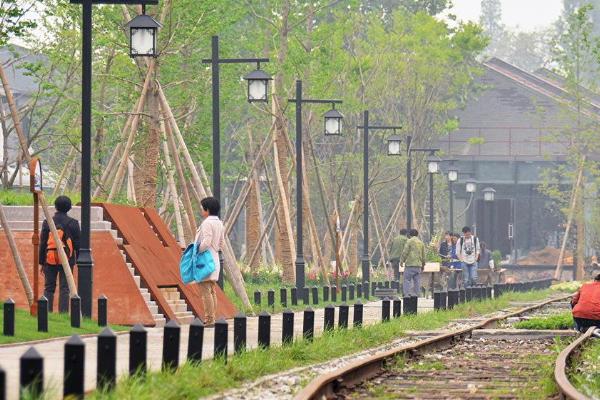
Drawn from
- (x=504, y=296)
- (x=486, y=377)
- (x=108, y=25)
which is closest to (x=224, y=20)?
(x=108, y=25)

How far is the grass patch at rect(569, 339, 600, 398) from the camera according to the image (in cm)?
1578

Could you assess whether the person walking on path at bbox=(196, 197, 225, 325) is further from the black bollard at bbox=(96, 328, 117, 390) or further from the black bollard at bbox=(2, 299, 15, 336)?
the black bollard at bbox=(96, 328, 117, 390)

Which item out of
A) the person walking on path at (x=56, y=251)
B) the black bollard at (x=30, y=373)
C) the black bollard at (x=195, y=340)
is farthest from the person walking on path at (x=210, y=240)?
the black bollard at (x=30, y=373)

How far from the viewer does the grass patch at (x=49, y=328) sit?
1972 centimetres

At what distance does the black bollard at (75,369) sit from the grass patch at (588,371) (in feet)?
16.7

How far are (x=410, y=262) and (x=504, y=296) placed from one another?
8.89 meters

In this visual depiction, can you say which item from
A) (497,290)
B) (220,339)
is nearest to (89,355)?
(220,339)

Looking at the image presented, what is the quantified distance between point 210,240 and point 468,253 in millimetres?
22881

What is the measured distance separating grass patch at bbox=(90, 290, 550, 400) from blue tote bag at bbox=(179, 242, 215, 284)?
1863mm

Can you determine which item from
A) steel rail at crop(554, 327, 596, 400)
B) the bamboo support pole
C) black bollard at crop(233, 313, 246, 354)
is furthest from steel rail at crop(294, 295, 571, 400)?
the bamboo support pole

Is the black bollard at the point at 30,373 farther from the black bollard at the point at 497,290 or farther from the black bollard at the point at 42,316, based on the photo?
the black bollard at the point at 497,290

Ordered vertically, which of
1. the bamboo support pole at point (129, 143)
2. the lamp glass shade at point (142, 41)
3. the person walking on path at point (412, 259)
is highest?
the lamp glass shade at point (142, 41)

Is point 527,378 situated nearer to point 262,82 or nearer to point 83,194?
point 83,194

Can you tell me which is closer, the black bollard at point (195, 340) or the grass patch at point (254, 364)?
the grass patch at point (254, 364)
